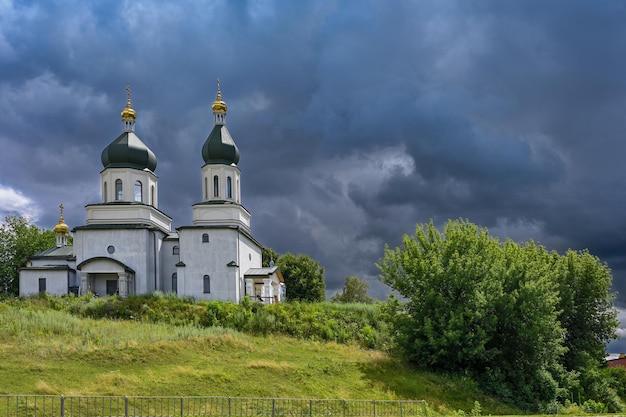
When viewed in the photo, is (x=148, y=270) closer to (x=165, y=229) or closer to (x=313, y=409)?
(x=165, y=229)

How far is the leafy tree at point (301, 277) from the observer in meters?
65.5

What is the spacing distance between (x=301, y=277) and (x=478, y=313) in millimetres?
37920

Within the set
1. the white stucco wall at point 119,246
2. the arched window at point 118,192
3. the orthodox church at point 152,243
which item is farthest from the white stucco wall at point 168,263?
the arched window at point 118,192

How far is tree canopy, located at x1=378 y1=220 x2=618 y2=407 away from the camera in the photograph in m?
29.3

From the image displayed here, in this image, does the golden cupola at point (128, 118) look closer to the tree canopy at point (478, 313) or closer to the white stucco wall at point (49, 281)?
the white stucco wall at point (49, 281)

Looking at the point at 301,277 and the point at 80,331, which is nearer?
the point at 80,331

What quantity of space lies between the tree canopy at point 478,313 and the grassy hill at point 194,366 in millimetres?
1459

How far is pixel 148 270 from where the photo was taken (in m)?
45.6

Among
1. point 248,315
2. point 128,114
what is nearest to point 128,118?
point 128,114

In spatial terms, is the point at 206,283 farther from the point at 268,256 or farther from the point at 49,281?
the point at 268,256

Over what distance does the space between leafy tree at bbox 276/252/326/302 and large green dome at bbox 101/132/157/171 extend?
21020mm

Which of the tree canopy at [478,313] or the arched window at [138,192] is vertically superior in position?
the arched window at [138,192]

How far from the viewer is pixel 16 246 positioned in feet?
207

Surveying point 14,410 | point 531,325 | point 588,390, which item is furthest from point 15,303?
point 588,390
